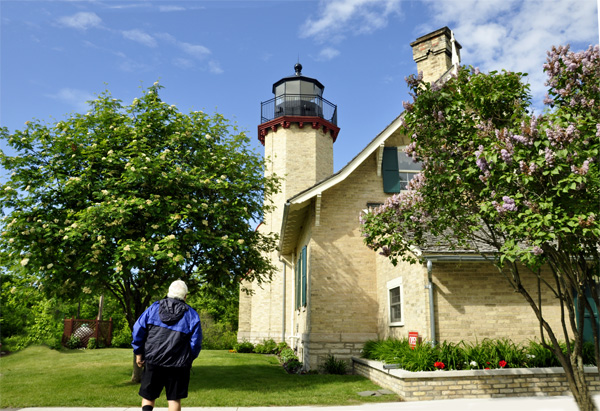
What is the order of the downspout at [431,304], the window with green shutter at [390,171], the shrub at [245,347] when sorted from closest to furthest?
1. the downspout at [431,304]
2. the window with green shutter at [390,171]
3. the shrub at [245,347]

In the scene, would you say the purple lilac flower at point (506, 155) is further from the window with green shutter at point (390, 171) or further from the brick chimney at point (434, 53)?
the brick chimney at point (434, 53)

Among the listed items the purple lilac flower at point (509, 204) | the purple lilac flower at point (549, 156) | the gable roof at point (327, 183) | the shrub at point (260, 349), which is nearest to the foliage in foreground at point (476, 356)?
the purple lilac flower at point (509, 204)

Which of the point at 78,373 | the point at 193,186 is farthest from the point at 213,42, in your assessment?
the point at 78,373

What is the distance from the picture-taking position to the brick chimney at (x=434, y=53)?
56.7 ft

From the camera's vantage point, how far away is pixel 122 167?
11125 millimetres

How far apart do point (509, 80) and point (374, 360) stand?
314 inches

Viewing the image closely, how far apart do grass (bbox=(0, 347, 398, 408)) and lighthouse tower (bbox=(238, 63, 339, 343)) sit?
723 centimetres

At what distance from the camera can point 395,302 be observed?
12586mm

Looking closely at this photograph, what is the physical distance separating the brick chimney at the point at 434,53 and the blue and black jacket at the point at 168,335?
577 inches

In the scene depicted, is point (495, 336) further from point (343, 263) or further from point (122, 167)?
point (122, 167)

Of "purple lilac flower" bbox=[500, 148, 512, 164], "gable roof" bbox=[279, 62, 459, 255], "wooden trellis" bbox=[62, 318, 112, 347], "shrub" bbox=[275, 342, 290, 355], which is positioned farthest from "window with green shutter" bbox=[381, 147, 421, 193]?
"wooden trellis" bbox=[62, 318, 112, 347]

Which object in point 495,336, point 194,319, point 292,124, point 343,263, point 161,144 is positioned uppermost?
point 292,124

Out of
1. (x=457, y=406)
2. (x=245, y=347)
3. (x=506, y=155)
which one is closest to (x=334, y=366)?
(x=457, y=406)

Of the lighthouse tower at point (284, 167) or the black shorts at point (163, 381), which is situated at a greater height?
the lighthouse tower at point (284, 167)
